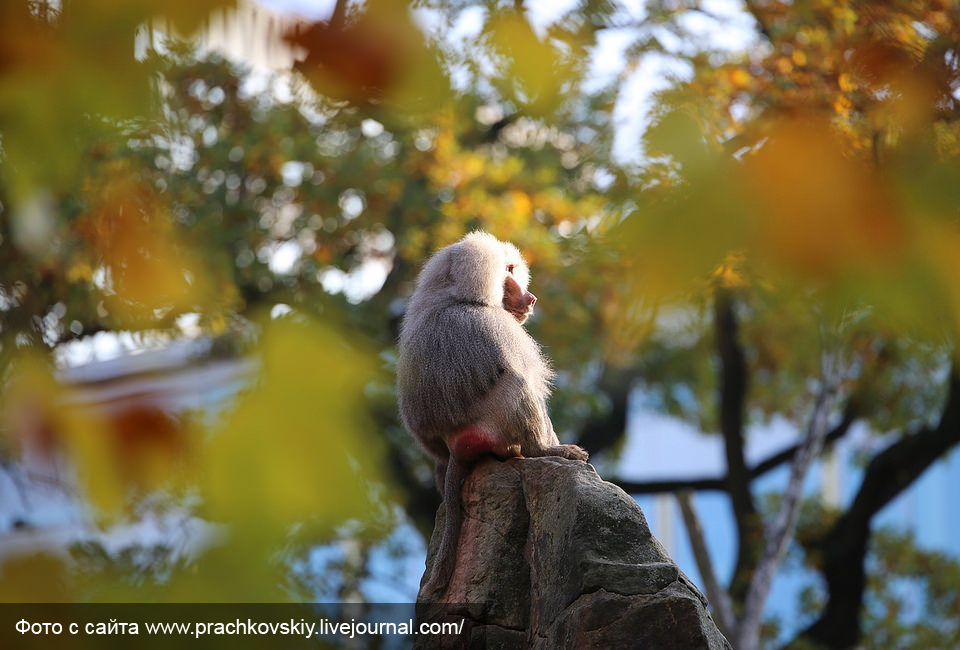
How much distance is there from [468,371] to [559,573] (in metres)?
0.93

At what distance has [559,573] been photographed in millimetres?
3221

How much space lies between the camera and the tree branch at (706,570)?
7824mm

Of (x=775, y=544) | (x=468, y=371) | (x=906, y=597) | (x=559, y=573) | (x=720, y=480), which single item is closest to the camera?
(x=559, y=573)

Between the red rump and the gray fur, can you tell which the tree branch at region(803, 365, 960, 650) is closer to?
the gray fur

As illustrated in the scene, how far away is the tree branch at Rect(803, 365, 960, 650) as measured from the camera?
923cm

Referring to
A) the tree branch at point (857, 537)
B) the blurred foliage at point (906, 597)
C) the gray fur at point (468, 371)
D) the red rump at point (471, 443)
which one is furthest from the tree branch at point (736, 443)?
the red rump at point (471, 443)

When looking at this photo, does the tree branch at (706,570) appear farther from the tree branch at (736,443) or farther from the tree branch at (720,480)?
the tree branch at (720,480)

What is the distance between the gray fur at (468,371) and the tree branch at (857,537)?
644 centimetres

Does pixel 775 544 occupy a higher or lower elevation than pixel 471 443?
higher

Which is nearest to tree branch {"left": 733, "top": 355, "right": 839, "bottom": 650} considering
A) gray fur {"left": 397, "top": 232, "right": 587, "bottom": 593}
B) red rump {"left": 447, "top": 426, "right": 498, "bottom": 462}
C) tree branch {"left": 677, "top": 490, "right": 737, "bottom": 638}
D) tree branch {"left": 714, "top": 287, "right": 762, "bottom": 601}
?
tree branch {"left": 677, "top": 490, "right": 737, "bottom": 638}

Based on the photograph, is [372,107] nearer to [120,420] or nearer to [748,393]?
[120,420]

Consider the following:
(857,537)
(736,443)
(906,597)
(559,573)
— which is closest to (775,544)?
(736,443)

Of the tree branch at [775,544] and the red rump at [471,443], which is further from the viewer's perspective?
the tree branch at [775,544]

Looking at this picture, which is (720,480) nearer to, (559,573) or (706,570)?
(706,570)
